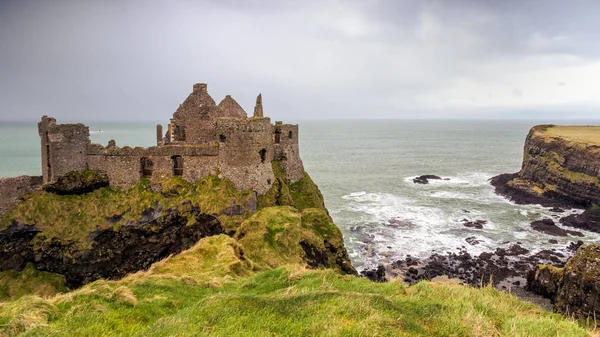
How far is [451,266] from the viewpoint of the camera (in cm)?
3759

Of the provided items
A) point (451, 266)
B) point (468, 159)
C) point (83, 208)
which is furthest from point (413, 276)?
point (468, 159)

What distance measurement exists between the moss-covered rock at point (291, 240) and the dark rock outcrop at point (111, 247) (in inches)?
186

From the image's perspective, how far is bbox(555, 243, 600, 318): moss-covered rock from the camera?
24.4m

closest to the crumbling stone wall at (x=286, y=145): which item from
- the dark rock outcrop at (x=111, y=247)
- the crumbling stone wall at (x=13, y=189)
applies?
the dark rock outcrop at (x=111, y=247)

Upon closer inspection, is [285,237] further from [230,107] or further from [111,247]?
[230,107]

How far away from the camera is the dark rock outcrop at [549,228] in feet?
156

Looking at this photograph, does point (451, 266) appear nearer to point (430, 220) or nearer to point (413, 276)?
point (413, 276)

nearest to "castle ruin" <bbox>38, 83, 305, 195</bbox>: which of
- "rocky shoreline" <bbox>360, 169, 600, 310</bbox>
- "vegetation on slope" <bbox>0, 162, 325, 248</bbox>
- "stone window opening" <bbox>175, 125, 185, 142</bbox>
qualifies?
"vegetation on slope" <bbox>0, 162, 325, 248</bbox>

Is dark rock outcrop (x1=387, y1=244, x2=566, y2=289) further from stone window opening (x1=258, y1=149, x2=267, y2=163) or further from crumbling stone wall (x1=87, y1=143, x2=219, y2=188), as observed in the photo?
crumbling stone wall (x1=87, y1=143, x2=219, y2=188)

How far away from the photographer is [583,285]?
25.3m

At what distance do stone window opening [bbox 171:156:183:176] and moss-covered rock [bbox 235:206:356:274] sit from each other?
8398mm

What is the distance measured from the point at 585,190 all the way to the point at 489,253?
106 ft

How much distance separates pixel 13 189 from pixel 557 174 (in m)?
77.2

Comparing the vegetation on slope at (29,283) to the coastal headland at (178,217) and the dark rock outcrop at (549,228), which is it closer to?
the coastal headland at (178,217)
